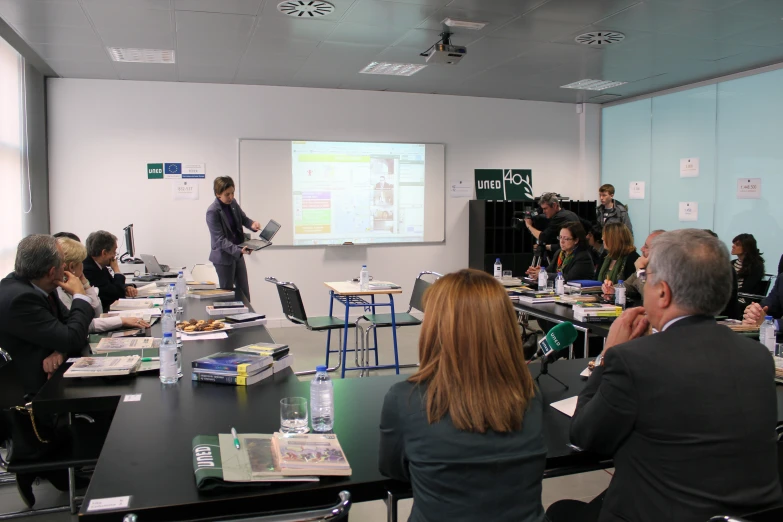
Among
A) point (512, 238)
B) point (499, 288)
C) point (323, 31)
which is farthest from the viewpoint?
point (512, 238)

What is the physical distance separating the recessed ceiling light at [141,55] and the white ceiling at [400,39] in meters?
0.12

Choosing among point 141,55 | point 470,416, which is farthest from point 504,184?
point 470,416

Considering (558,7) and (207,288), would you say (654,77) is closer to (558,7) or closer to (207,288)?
(558,7)

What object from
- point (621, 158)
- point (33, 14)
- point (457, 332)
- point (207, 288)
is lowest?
point (207, 288)

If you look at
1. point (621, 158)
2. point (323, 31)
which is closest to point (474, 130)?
point (621, 158)

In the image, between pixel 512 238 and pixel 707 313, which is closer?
pixel 707 313

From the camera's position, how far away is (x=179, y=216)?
24.5 feet

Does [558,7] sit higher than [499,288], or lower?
higher

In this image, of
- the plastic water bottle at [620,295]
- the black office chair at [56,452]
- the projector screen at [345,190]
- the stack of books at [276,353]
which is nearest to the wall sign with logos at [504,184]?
the projector screen at [345,190]

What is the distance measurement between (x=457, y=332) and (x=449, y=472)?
1.03 ft

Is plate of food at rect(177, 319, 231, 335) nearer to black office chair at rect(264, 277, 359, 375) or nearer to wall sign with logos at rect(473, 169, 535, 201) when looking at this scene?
black office chair at rect(264, 277, 359, 375)

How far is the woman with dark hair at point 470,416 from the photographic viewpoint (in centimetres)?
137

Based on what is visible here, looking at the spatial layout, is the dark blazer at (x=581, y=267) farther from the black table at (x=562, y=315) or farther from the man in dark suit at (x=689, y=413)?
the man in dark suit at (x=689, y=413)

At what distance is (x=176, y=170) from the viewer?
24.4 ft
